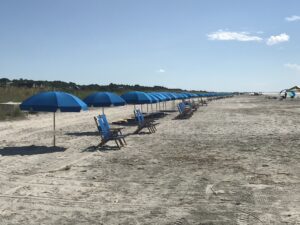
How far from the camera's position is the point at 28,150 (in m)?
12.1

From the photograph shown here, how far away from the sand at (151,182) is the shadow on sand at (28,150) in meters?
0.03

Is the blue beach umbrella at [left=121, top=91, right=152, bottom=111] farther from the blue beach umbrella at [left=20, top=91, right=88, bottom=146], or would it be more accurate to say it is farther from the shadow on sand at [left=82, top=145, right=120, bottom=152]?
the blue beach umbrella at [left=20, top=91, right=88, bottom=146]

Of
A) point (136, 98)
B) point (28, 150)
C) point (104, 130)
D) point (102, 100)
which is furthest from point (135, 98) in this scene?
point (28, 150)

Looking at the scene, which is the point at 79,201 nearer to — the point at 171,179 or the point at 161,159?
the point at 171,179

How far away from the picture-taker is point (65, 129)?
18.6 meters

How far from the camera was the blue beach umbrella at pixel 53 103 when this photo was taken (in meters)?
12.2

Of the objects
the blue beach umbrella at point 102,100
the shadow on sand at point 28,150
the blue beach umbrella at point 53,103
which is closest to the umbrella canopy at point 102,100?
the blue beach umbrella at point 102,100

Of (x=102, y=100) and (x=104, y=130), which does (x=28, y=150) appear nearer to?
(x=104, y=130)

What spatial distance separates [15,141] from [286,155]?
823 centimetres

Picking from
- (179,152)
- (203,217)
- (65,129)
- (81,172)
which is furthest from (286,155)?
(65,129)

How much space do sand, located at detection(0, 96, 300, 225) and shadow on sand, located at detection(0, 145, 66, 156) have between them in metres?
0.03

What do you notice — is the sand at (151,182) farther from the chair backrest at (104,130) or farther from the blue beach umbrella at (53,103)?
the blue beach umbrella at (53,103)

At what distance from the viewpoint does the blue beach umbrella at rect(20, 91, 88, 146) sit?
12250mm

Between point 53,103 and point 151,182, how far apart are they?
5.21 meters
